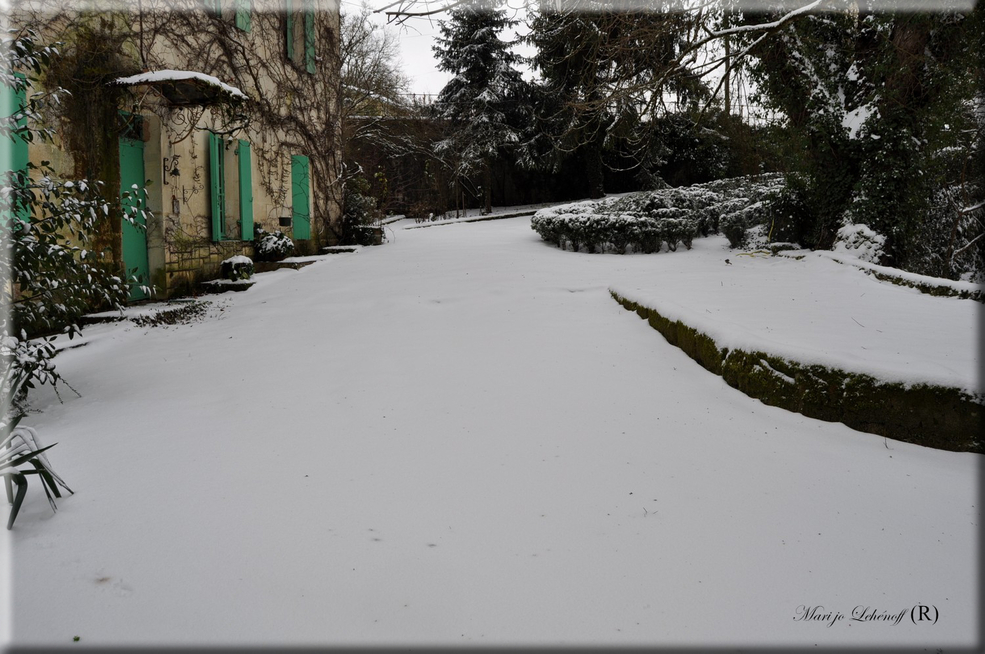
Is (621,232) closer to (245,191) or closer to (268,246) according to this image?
(268,246)

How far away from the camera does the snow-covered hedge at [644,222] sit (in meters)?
10.5

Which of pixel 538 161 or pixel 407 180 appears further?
pixel 407 180

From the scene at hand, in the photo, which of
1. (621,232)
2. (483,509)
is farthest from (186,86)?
(621,232)

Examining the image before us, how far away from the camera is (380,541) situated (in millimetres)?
2273

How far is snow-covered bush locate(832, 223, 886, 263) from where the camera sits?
8039 millimetres

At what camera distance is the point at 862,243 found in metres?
8.12

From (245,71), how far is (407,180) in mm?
12310

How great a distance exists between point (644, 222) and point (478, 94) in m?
11.2

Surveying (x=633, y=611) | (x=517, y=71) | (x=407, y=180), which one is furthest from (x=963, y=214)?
(x=407, y=180)

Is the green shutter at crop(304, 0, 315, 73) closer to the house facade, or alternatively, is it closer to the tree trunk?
the house facade

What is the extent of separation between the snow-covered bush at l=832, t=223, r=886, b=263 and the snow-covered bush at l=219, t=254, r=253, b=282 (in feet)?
26.8

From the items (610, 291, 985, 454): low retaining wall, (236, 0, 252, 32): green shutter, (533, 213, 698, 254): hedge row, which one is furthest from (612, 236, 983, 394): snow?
(236, 0, 252, 32): green shutter

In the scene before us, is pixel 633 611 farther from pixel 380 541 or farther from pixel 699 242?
pixel 699 242

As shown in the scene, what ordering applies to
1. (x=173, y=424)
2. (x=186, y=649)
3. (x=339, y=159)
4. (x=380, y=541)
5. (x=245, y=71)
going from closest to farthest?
(x=186, y=649) < (x=380, y=541) < (x=173, y=424) < (x=245, y=71) < (x=339, y=159)
